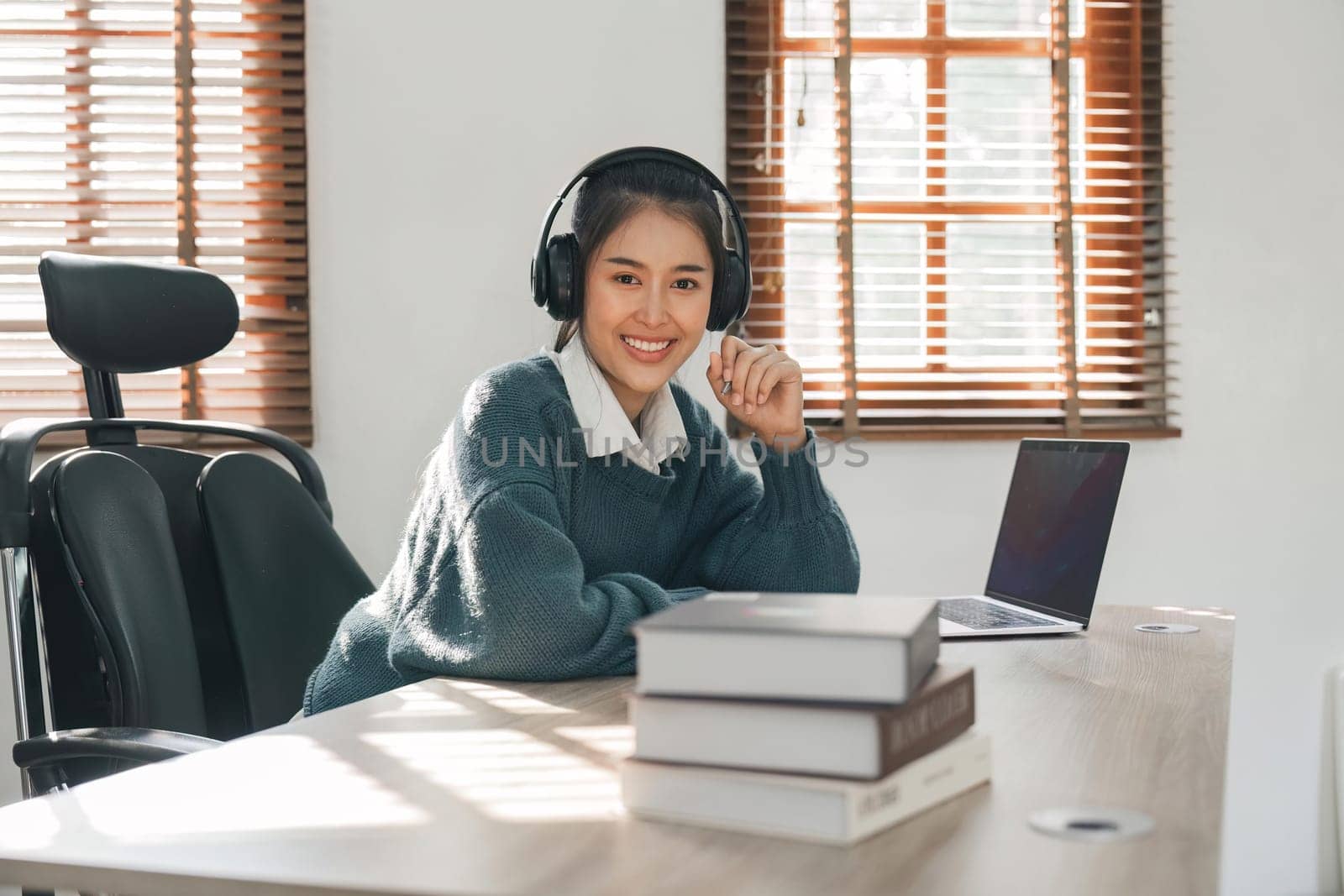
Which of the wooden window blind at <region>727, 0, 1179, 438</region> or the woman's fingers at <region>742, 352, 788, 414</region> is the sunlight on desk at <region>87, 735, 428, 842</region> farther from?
the wooden window blind at <region>727, 0, 1179, 438</region>

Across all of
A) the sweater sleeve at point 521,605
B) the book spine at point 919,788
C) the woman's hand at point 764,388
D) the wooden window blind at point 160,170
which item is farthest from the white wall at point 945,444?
the book spine at point 919,788

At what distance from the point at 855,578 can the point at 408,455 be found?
4.41 feet

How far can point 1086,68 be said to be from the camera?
2715 mm

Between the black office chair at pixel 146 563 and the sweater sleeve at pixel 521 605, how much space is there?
29 cm

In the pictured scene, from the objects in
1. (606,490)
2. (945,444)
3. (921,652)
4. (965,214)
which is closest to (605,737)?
(921,652)

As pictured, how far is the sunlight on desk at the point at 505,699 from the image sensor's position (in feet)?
3.47

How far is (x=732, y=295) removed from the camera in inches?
63.6

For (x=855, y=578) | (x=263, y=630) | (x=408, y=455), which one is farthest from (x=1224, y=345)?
(x=263, y=630)

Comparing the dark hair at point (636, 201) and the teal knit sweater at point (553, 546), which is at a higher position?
the dark hair at point (636, 201)

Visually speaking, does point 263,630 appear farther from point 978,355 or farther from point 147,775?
point 978,355

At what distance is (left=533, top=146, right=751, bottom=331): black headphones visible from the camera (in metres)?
1.50

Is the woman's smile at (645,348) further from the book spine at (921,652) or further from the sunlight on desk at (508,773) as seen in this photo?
the book spine at (921,652)

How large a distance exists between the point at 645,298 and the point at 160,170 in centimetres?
159

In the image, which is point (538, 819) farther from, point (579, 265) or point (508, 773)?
point (579, 265)
